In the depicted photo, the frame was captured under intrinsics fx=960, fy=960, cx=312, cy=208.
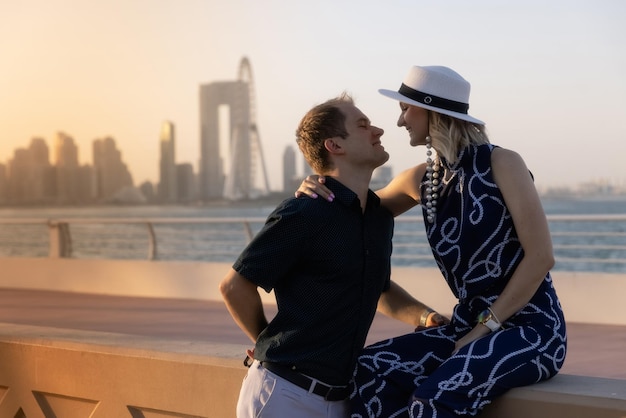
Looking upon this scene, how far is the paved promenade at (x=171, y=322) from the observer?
6857 millimetres

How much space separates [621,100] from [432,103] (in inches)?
2524

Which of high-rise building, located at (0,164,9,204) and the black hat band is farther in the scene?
high-rise building, located at (0,164,9,204)

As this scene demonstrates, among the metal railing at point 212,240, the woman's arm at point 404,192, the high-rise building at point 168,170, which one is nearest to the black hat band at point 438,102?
the woman's arm at point 404,192

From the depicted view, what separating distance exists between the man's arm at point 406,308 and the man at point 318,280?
10.2 inches

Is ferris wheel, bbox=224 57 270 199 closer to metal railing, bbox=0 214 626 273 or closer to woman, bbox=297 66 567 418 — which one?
metal railing, bbox=0 214 626 273

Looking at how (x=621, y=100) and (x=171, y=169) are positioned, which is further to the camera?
(x=171, y=169)

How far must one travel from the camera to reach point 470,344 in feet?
7.93

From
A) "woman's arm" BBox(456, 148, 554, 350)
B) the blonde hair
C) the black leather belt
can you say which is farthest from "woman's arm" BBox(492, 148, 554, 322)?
the black leather belt

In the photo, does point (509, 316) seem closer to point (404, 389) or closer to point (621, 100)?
point (404, 389)

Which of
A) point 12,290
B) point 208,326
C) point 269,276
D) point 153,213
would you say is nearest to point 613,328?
point 208,326

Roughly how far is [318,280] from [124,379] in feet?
3.18

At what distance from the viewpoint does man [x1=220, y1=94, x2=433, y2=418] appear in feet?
8.39

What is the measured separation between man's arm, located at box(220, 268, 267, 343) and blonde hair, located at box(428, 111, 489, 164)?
0.65 meters

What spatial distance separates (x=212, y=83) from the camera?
7700 cm
